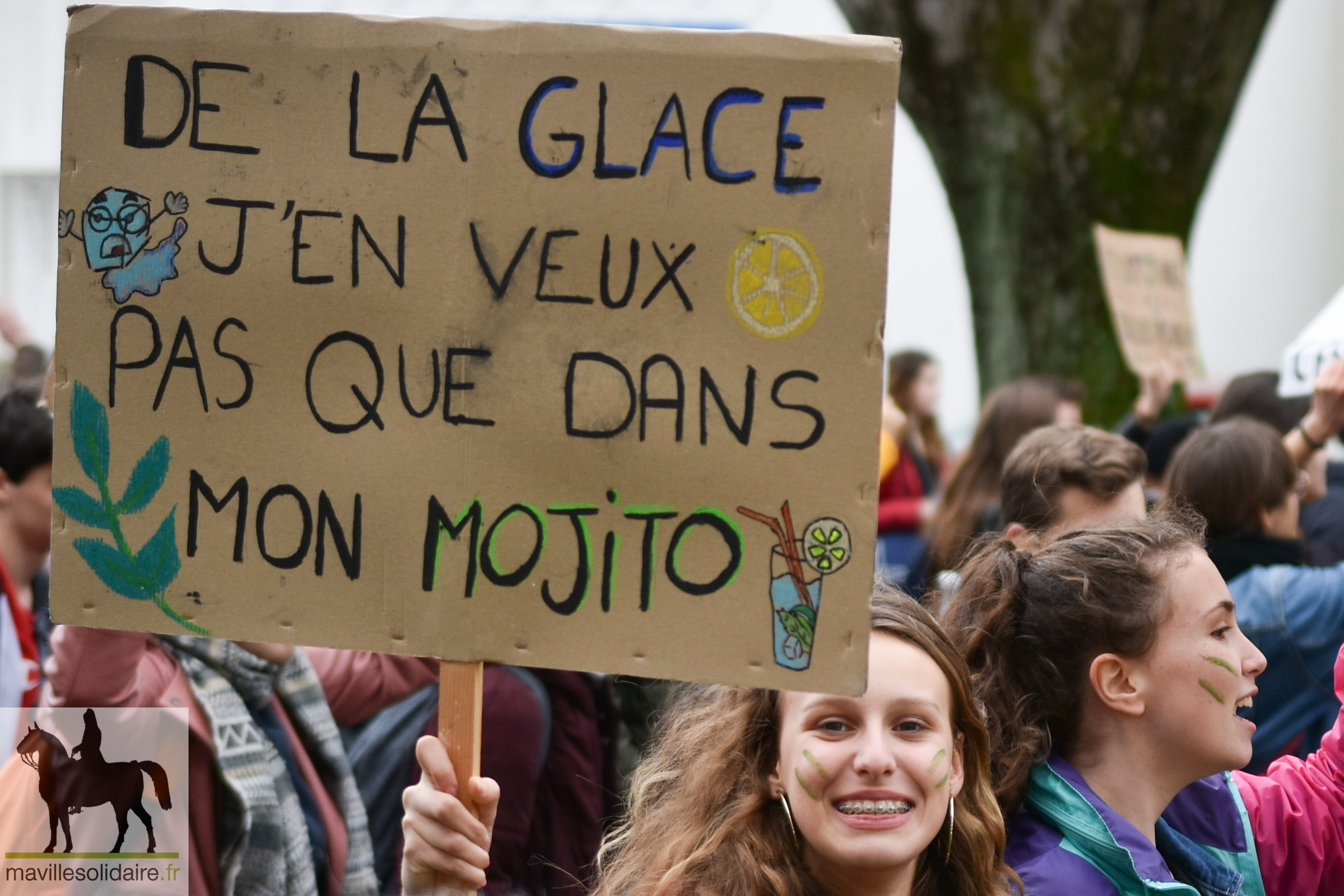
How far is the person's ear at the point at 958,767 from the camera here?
1.80 meters

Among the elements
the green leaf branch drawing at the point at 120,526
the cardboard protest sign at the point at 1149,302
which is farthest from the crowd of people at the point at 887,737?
the cardboard protest sign at the point at 1149,302

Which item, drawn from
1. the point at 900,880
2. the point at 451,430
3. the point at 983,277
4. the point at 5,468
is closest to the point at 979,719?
the point at 900,880

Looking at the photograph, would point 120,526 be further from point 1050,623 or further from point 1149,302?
point 1149,302

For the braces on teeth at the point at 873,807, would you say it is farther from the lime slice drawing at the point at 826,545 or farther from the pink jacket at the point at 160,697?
the pink jacket at the point at 160,697

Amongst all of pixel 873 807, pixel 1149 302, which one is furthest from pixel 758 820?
pixel 1149 302

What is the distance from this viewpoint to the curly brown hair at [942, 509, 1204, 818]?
79.2 inches

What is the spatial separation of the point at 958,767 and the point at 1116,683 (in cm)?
34

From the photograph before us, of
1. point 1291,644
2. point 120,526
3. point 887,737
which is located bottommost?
point 1291,644

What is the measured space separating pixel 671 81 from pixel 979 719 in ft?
3.07

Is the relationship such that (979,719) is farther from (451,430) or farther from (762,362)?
(451,430)

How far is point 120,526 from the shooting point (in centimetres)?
173

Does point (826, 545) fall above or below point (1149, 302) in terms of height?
above

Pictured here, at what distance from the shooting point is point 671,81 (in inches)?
64.1

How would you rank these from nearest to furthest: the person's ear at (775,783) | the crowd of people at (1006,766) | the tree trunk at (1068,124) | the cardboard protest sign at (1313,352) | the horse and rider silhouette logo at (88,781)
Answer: the crowd of people at (1006,766), the person's ear at (775,783), the horse and rider silhouette logo at (88,781), the cardboard protest sign at (1313,352), the tree trunk at (1068,124)
